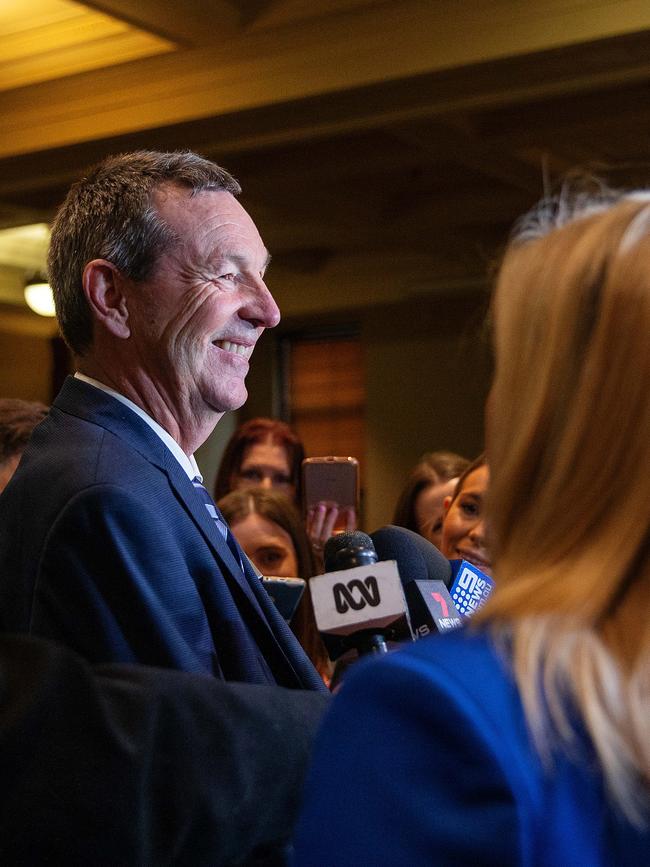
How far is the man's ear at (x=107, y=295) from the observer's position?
1643mm

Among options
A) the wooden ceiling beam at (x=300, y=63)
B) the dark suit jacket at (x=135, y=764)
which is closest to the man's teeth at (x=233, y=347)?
the dark suit jacket at (x=135, y=764)

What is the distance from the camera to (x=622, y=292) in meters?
0.76

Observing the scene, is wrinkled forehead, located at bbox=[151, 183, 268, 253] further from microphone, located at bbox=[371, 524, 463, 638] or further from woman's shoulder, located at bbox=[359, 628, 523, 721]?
woman's shoulder, located at bbox=[359, 628, 523, 721]

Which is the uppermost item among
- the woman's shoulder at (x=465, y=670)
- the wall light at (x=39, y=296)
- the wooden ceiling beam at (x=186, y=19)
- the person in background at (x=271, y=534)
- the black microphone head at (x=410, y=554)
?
the wooden ceiling beam at (x=186, y=19)

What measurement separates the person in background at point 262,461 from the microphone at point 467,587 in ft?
8.23

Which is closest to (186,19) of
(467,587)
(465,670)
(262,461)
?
(262,461)

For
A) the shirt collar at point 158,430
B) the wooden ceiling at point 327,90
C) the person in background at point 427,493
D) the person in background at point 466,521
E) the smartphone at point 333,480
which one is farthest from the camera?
the wooden ceiling at point 327,90

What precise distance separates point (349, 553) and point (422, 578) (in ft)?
1.19

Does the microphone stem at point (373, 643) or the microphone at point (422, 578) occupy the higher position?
the microphone stem at point (373, 643)

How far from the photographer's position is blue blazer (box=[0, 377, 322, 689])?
1281mm

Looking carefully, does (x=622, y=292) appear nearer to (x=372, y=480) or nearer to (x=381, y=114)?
(x=381, y=114)

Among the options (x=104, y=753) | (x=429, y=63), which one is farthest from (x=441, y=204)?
(x=104, y=753)

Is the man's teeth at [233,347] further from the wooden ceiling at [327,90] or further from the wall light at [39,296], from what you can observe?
the wall light at [39,296]

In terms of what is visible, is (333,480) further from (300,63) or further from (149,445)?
(300,63)
